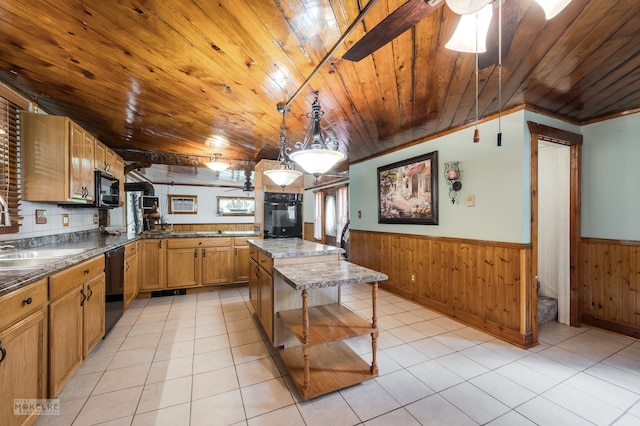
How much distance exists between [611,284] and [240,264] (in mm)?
4622

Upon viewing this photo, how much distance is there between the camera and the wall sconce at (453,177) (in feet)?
9.71

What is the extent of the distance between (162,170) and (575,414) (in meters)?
7.12

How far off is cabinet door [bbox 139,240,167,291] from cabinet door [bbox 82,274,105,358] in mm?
1486

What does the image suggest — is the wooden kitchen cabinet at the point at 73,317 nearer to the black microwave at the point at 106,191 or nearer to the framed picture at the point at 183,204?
the black microwave at the point at 106,191

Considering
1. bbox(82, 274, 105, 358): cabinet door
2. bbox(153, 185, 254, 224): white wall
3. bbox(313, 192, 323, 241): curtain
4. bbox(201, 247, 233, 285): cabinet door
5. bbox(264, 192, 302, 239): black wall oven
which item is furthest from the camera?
bbox(313, 192, 323, 241): curtain

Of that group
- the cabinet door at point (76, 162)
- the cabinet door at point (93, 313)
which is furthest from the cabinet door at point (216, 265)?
the cabinet door at point (76, 162)

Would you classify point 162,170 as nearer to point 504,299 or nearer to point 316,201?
point 316,201

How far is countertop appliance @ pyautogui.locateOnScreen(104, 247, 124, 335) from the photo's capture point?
2.42 metres

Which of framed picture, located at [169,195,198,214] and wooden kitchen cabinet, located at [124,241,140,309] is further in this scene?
framed picture, located at [169,195,198,214]

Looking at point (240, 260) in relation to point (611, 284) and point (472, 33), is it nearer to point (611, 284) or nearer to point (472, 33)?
point (472, 33)

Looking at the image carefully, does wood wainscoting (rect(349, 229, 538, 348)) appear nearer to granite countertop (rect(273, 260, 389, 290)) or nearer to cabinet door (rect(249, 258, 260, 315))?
granite countertop (rect(273, 260, 389, 290))

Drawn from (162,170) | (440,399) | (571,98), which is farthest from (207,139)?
(571,98)

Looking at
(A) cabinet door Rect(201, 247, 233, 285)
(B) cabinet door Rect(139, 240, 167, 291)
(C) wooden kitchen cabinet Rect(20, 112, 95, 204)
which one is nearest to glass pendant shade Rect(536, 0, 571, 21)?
(C) wooden kitchen cabinet Rect(20, 112, 95, 204)

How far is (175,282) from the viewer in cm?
383
